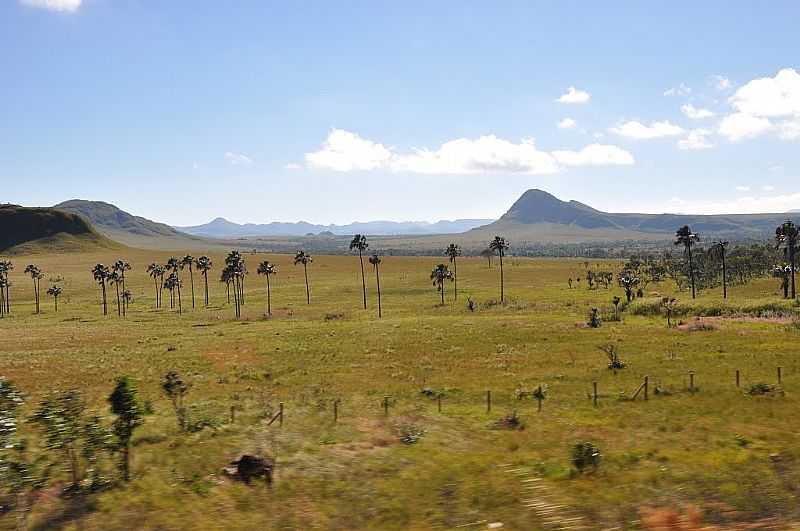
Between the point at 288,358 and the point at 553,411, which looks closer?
the point at 553,411

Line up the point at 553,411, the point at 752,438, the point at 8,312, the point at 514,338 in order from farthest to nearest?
the point at 8,312 → the point at 514,338 → the point at 553,411 → the point at 752,438

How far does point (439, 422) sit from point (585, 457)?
10.1 meters

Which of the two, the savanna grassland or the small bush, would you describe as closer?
the savanna grassland

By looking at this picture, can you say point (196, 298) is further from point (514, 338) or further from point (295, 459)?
point (295, 459)

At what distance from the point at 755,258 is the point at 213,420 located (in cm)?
17873

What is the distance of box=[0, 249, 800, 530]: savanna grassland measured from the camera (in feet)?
66.6

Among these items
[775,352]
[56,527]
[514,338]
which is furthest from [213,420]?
[775,352]

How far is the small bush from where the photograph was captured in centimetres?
2373

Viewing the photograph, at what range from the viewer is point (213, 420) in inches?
1272

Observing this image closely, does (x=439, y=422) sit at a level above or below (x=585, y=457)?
below

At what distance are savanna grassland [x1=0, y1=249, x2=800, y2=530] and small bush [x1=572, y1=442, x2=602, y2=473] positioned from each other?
0.50m

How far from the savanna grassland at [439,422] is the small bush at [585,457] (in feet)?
1.64

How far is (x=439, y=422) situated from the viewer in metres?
32.3

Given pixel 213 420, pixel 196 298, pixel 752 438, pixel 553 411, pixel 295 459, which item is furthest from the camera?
pixel 196 298
